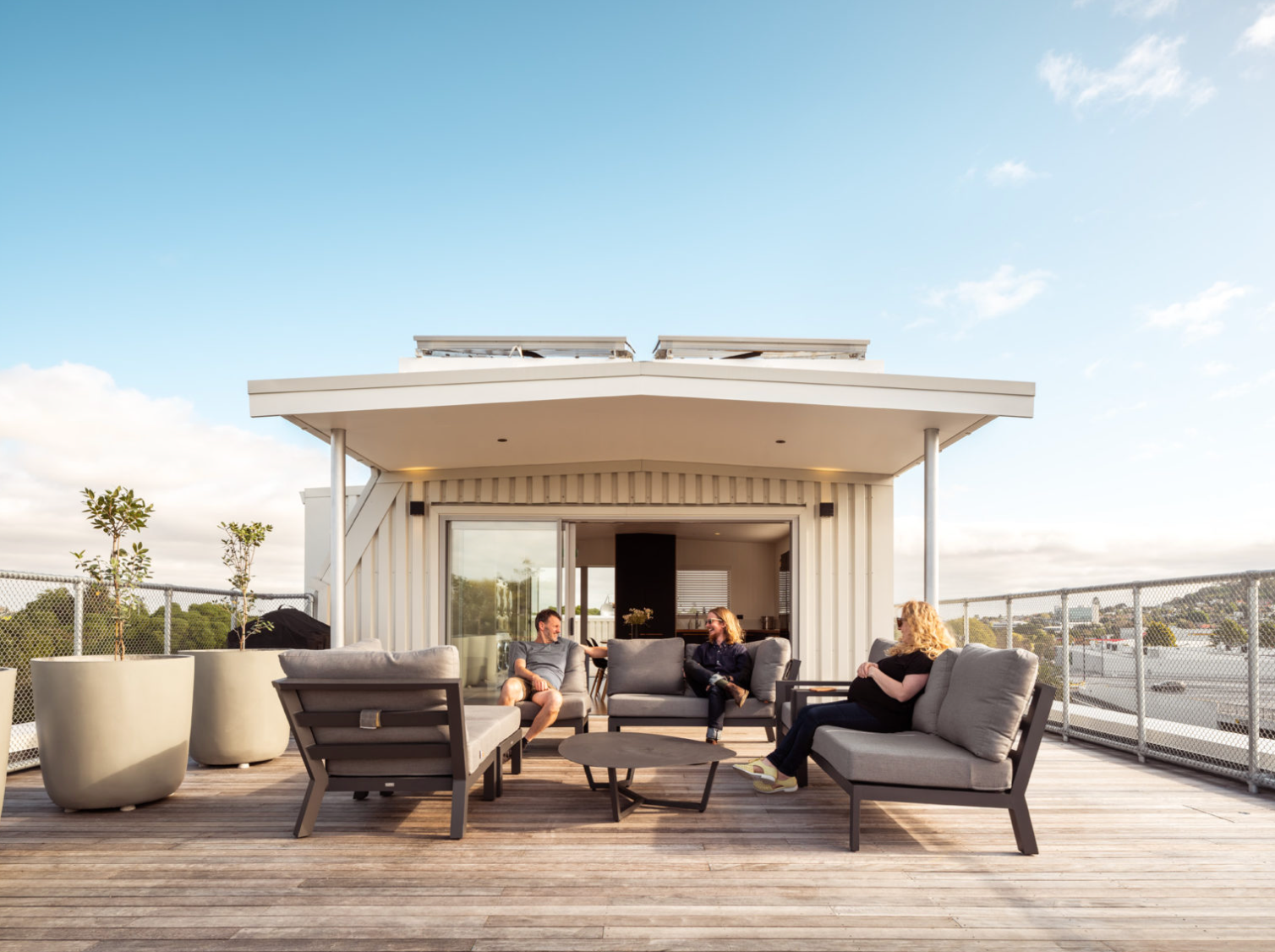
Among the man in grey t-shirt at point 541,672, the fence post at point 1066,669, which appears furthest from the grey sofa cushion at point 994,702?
the fence post at point 1066,669

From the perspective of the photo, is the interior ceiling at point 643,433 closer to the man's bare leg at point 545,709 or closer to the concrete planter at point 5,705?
the man's bare leg at point 545,709

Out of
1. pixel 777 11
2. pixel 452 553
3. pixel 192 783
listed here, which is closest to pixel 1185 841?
pixel 192 783

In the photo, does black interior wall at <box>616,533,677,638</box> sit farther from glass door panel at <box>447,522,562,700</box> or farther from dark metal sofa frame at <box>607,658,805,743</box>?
dark metal sofa frame at <box>607,658,805,743</box>

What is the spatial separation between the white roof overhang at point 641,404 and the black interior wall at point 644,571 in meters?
7.15

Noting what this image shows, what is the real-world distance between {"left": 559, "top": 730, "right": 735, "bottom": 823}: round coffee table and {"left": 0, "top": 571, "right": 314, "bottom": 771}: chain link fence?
9.11 feet

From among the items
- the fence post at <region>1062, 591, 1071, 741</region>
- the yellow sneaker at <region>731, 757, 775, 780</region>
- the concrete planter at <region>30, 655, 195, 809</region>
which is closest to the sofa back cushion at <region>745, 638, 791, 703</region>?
the yellow sneaker at <region>731, 757, 775, 780</region>

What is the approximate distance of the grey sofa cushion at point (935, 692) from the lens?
162 inches

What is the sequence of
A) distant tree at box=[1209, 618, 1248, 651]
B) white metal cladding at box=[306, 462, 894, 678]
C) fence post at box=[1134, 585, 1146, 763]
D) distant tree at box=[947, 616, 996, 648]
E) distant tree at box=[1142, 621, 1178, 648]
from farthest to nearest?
white metal cladding at box=[306, 462, 894, 678]
distant tree at box=[947, 616, 996, 648]
fence post at box=[1134, 585, 1146, 763]
distant tree at box=[1142, 621, 1178, 648]
distant tree at box=[1209, 618, 1248, 651]

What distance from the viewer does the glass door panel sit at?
8648 mm

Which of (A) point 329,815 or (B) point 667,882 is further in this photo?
(A) point 329,815

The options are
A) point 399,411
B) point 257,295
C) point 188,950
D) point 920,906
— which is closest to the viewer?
point 188,950

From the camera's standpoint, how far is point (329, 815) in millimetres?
4039

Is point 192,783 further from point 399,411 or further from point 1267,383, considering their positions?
point 1267,383

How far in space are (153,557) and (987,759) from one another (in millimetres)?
4500
